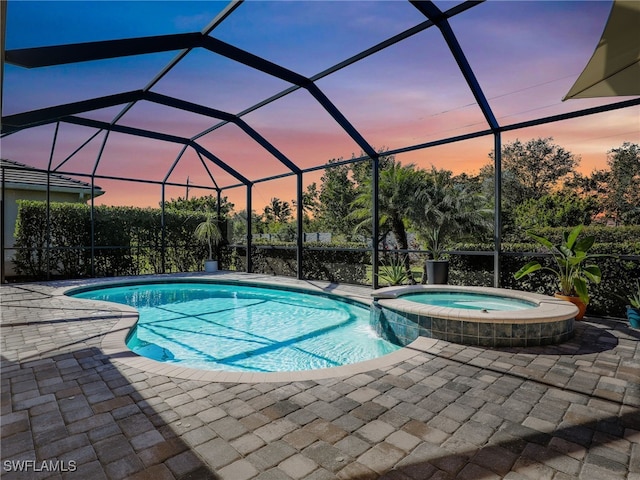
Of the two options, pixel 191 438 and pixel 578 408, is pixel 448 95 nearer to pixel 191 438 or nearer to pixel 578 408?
pixel 578 408

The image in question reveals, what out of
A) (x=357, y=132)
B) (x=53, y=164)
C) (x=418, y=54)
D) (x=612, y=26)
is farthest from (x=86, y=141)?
(x=612, y=26)

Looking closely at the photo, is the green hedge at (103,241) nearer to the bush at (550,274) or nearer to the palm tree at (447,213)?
the palm tree at (447,213)

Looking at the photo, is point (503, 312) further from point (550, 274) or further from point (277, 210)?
point (277, 210)

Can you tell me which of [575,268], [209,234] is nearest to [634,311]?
[575,268]

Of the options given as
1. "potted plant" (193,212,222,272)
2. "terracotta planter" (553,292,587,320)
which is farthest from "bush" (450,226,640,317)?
"potted plant" (193,212,222,272)

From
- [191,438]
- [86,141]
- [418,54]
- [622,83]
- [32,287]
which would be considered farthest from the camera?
[86,141]

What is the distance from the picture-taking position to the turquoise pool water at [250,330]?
485 centimetres

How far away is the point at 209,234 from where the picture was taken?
12258 mm

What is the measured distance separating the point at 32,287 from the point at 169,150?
512 centimetres

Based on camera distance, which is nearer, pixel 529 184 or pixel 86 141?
pixel 86 141

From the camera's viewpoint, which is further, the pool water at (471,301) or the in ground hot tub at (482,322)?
the pool water at (471,301)

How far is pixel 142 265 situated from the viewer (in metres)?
11.9

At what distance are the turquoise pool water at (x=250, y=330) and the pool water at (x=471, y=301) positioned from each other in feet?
3.82

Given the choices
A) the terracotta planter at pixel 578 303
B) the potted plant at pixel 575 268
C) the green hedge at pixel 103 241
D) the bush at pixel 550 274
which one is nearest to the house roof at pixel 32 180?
the green hedge at pixel 103 241
